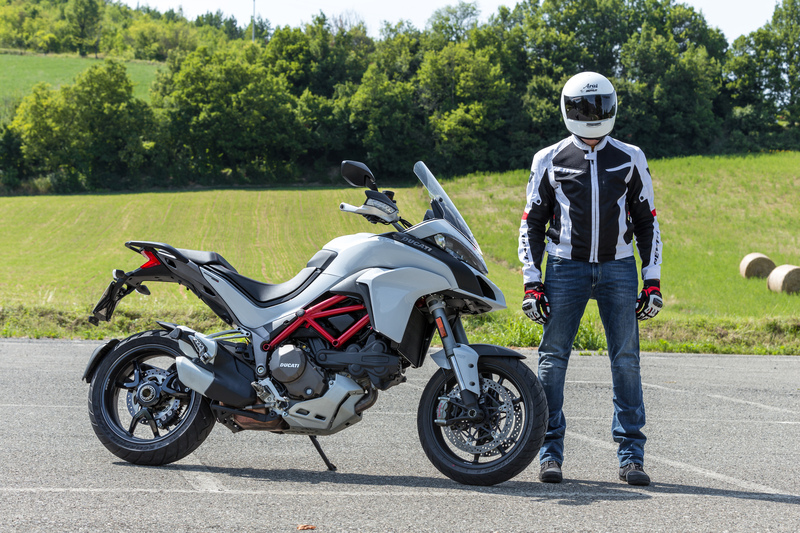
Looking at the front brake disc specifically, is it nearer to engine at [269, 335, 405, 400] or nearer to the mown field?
engine at [269, 335, 405, 400]

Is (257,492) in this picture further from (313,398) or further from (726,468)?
(726,468)

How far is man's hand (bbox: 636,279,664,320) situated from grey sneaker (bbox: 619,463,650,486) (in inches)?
33.7

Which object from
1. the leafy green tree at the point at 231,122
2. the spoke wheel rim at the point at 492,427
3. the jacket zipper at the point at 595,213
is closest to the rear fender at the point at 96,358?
the spoke wheel rim at the point at 492,427

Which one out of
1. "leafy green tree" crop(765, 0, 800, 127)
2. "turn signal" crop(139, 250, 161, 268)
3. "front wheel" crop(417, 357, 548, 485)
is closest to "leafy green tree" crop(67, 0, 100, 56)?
"leafy green tree" crop(765, 0, 800, 127)

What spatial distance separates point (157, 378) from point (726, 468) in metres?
3.51

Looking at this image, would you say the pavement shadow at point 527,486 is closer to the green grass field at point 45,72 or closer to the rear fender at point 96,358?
the rear fender at point 96,358

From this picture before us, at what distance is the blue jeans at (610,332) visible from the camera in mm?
4422

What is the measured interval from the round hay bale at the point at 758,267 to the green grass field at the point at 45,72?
75446 millimetres

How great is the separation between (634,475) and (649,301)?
0.98 m

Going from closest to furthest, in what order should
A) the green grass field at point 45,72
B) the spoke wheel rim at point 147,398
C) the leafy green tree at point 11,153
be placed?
1. the spoke wheel rim at point 147,398
2. the leafy green tree at point 11,153
3. the green grass field at point 45,72

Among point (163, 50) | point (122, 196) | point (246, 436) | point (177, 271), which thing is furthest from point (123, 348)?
point (163, 50)

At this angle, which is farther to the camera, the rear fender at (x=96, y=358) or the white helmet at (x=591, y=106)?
the rear fender at (x=96, y=358)

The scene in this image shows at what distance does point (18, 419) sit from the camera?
5508mm

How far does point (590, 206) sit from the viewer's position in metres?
4.35
